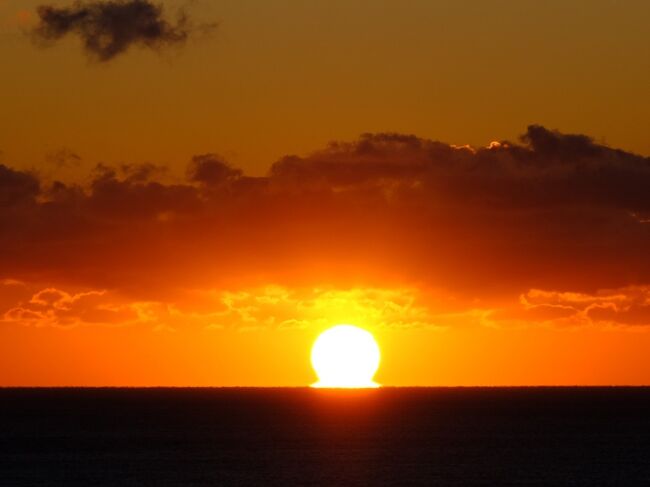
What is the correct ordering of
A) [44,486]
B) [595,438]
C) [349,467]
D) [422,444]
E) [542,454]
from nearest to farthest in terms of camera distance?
[44,486], [349,467], [542,454], [422,444], [595,438]

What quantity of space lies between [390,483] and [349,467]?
12.9 m

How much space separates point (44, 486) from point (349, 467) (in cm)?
2669

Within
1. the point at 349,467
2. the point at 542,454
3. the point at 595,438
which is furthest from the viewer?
the point at 595,438

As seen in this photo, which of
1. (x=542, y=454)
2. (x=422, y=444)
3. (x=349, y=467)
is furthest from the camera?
(x=422, y=444)

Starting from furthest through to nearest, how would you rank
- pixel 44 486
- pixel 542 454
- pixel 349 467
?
pixel 542 454 < pixel 349 467 < pixel 44 486

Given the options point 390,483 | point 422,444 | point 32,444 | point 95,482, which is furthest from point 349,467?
point 32,444

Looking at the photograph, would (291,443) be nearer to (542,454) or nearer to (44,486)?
(542,454)

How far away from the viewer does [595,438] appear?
161 m

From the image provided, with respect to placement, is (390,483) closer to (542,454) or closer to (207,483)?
(207,483)

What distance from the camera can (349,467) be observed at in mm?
116188

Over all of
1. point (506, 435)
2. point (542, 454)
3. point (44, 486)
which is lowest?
point (44, 486)

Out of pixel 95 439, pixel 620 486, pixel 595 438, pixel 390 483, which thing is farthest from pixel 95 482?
pixel 595 438

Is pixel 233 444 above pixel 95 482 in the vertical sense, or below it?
above

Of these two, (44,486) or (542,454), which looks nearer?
(44,486)
